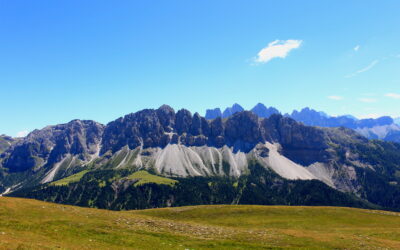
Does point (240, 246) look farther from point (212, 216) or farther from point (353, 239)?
point (212, 216)

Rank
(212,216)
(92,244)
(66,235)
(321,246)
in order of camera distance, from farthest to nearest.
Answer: (212,216), (321,246), (66,235), (92,244)

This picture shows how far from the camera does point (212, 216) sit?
256 ft

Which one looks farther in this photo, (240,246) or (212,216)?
A: (212,216)

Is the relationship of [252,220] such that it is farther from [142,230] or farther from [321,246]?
[142,230]

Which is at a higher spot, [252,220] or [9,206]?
[9,206]

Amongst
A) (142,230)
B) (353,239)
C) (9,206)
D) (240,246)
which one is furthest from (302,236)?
(9,206)

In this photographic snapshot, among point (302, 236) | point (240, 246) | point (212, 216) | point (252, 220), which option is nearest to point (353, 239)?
point (302, 236)

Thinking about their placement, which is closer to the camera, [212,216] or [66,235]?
[66,235]

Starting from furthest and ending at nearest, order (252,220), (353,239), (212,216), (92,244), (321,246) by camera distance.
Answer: (212,216) → (252,220) → (353,239) → (321,246) → (92,244)

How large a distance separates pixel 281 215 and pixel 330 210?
19.6 m

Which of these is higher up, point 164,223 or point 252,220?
point 164,223

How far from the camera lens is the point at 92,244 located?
108 feet

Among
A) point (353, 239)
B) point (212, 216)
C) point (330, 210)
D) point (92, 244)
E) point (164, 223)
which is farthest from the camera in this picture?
point (330, 210)

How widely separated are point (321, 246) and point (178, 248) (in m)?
24.3
